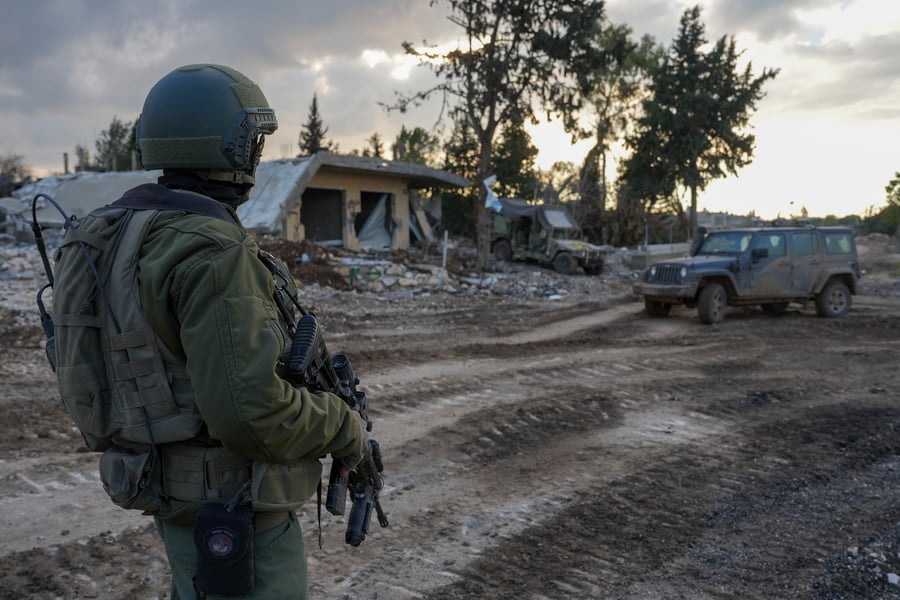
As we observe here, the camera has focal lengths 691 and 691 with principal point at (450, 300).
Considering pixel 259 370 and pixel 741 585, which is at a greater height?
pixel 259 370

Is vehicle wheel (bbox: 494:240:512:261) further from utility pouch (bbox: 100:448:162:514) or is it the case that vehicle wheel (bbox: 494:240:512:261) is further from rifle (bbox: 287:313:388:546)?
utility pouch (bbox: 100:448:162:514)

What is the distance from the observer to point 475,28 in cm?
2041

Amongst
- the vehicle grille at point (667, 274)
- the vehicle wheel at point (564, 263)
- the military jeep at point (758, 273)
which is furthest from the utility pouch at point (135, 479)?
the vehicle wheel at point (564, 263)

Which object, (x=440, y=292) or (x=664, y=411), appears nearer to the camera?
(x=664, y=411)

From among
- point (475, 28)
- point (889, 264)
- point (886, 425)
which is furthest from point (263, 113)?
point (889, 264)

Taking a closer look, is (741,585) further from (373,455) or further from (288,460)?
(288,460)

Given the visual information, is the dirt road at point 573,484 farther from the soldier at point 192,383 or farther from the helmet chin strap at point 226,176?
the helmet chin strap at point 226,176

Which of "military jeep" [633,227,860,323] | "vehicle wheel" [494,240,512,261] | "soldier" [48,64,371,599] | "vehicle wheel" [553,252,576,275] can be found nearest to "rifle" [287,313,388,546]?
"soldier" [48,64,371,599]

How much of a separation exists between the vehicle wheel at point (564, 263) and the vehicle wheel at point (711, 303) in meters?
8.88

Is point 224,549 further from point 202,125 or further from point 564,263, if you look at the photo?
point 564,263

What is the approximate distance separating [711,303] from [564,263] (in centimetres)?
934

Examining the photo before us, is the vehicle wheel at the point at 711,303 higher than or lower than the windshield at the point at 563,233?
lower

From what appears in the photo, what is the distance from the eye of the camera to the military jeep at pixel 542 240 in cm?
2095

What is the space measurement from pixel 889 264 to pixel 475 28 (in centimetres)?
1776
